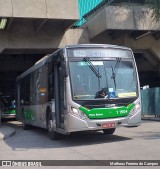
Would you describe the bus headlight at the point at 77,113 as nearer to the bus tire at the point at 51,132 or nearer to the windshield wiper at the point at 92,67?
the windshield wiper at the point at 92,67

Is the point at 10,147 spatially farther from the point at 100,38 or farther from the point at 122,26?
the point at 100,38

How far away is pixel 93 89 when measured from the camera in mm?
12047

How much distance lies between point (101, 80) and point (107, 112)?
3.44 ft

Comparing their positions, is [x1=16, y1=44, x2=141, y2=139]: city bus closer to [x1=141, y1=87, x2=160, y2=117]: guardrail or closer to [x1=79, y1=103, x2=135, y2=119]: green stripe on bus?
[x1=79, y1=103, x2=135, y2=119]: green stripe on bus

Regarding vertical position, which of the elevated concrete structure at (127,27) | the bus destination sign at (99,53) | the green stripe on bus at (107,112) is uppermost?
the elevated concrete structure at (127,27)

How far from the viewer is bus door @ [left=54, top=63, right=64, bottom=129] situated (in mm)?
12500

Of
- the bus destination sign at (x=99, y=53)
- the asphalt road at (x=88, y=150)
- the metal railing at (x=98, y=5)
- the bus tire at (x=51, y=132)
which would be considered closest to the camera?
the asphalt road at (x=88, y=150)

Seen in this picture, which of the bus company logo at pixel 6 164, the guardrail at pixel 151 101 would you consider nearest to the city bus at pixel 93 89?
the bus company logo at pixel 6 164

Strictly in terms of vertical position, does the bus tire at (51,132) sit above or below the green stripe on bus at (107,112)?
below

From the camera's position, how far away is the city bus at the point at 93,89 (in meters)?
11.8

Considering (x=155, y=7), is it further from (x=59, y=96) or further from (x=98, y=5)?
(x=59, y=96)

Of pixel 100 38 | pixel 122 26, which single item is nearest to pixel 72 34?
pixel 100 38

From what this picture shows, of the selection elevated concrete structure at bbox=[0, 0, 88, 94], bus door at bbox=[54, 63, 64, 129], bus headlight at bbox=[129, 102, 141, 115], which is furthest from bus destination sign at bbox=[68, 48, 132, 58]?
elevated concrete structure at bbox=[0, 0, 88, 94]

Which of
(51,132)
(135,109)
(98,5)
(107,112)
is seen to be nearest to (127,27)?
(98,5)
